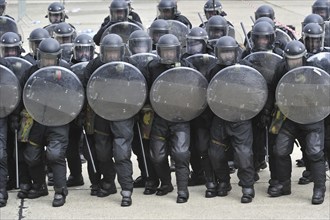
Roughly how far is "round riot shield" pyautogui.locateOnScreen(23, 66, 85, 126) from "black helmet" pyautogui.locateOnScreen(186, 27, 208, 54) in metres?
1.50

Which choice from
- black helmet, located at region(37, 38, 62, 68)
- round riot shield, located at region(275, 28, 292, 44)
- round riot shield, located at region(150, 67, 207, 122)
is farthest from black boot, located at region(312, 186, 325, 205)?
black helmet, located at region(37, 38, 62, 68)

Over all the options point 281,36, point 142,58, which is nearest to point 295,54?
point 142,58

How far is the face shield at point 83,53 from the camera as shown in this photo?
415 inches

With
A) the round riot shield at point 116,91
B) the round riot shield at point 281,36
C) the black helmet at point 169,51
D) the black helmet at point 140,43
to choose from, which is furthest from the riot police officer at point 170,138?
the round riot shield at point 281,36

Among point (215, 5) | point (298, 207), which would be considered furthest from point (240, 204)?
point (215, 5)

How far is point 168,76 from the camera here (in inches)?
392

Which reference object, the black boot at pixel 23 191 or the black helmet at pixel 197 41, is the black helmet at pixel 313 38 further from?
the black boot at pixel 23 191

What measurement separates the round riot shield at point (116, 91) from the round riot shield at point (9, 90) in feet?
2.37

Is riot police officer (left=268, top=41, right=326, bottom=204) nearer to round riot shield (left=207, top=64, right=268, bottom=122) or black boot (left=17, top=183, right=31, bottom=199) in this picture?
round riot shield (left=207, top=64, right=268, bottom=122)

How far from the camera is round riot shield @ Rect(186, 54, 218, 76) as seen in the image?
10500 millimetres

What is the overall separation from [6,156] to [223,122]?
Answer: 2.27 m

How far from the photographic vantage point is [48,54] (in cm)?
992

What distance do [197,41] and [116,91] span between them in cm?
131

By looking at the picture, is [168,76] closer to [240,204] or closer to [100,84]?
[100,84]
